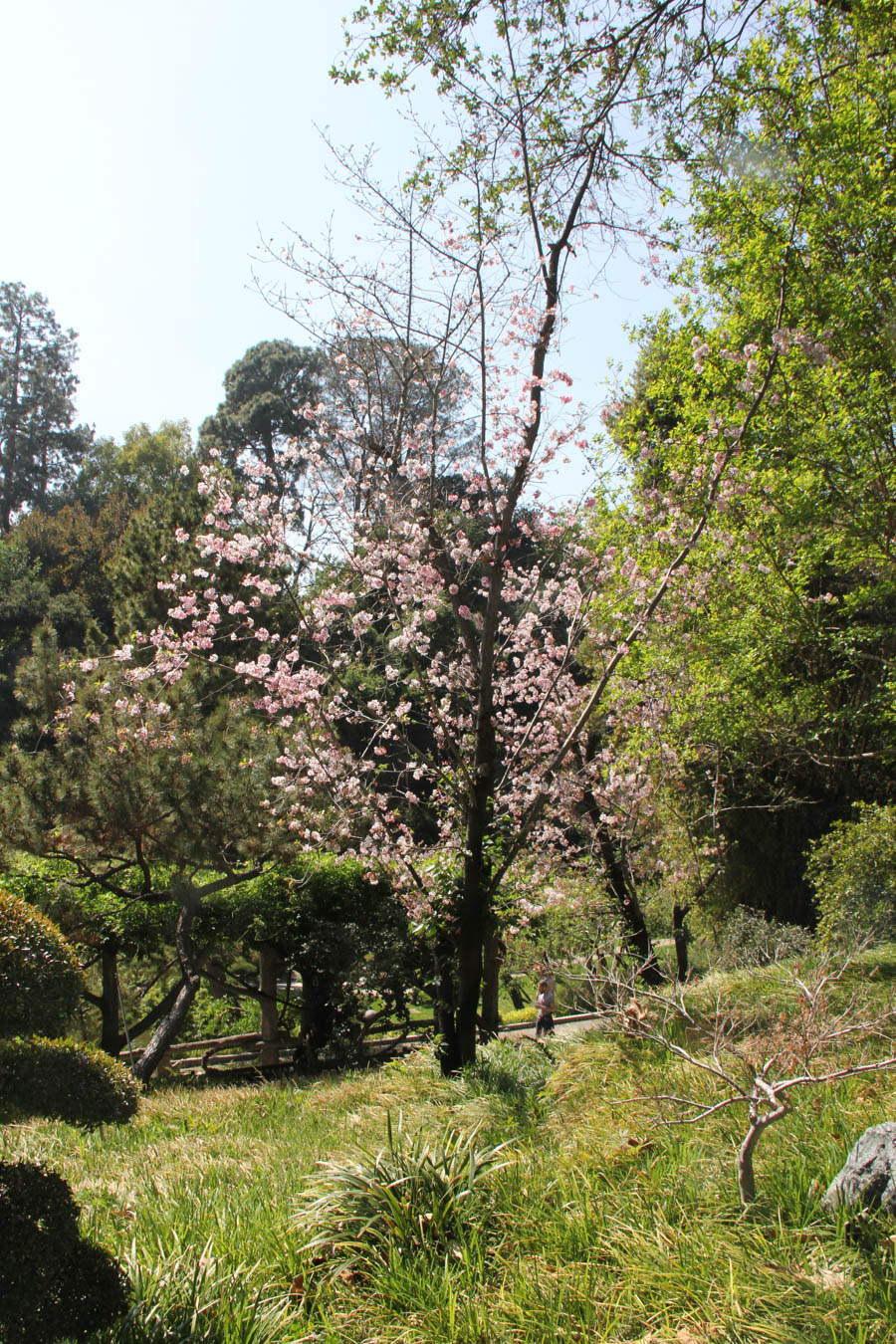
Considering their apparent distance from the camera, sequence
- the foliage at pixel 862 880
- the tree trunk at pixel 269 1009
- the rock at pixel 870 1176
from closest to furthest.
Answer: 1. the rock at pixel 870 1176
2. the foliage at pixel 862 880
3. the tree trunk at pixel 269 1009

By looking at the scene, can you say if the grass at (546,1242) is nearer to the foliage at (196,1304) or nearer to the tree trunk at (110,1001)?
the foliage at (196,1304)

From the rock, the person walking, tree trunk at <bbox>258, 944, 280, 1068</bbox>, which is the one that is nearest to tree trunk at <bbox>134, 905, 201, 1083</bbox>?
tree trunk at <bbox>258, 944, 280, 1068</bbox>

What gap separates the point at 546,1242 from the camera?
2816mm

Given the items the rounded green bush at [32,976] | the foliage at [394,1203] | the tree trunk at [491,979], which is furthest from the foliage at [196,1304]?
the tree trunk at [491,979]

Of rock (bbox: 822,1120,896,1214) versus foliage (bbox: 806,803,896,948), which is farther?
foliage (bbox: 806,803,896,948)

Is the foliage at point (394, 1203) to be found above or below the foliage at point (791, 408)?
below

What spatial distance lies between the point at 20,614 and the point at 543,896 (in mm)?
21743

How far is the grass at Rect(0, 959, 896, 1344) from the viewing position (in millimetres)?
2398

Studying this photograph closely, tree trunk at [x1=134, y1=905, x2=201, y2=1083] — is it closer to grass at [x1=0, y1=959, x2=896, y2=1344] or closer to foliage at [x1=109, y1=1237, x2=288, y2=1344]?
grass at [x1=0, y1=959, x2=896, y2=1344]

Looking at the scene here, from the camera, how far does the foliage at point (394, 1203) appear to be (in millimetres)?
2912

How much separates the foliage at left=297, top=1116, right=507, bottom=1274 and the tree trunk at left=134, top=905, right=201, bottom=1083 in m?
4.52

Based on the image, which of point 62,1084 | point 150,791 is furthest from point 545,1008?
point 62,1084

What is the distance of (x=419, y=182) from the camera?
18.7ft

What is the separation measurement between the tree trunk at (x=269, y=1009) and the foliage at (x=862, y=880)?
18.6 ft
